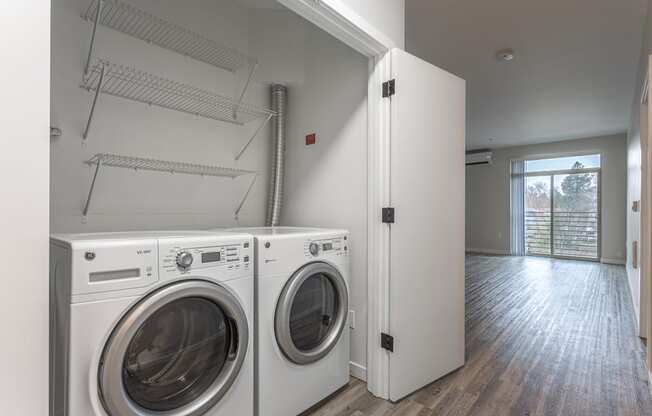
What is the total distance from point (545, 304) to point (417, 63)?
309 centimetres

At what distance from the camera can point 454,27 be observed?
106 inches

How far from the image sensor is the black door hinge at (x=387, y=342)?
5.70ft

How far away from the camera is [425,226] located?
6.09 feet

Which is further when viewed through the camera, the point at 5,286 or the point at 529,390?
the point at 529,390

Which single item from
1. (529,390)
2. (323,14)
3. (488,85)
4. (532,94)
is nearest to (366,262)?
(529,390)

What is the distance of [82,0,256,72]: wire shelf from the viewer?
1.66 meters

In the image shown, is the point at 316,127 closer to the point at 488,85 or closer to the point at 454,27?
the point at 454,27

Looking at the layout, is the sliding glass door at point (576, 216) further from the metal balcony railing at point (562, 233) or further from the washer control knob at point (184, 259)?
the washer control knob at point (184, 259)

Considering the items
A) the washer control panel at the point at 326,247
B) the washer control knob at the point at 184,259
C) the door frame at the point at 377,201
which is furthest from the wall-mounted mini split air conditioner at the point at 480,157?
the washer control knob at the point at 184,259

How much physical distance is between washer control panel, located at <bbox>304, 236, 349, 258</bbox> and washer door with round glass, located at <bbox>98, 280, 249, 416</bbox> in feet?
1.47

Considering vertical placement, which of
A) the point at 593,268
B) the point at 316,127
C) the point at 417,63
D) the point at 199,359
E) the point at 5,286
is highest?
the point at 417,63

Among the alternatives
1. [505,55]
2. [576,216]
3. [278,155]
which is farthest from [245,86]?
[576,216]

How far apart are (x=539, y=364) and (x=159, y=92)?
115 inches

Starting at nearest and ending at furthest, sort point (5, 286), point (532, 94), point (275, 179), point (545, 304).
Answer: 1. point (5, 286)
2. point (275, 179)
3. point (545, 304)
4. point (532, 94)
